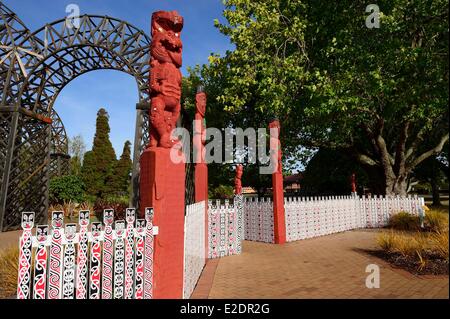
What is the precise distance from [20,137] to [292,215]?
11356 millimetres

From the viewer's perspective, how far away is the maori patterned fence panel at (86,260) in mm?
2850

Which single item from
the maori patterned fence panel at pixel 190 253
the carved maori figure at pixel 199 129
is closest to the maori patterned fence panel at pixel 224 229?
the carved maori figure at pixel 199 129

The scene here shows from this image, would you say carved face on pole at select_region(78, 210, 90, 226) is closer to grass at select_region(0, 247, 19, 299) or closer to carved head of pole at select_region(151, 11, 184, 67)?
grass at select_region(0, 247, 19, 299)

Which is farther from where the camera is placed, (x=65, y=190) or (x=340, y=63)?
(x=65, y=190)

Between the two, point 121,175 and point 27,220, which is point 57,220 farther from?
point 121,175

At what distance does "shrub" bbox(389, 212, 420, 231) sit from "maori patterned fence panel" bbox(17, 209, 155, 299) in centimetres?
1197

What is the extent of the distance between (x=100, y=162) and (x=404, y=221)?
29522mm

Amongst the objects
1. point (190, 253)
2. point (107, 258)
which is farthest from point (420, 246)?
point (107, 258)

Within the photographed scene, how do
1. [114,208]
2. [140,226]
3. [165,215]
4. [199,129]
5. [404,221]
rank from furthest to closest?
[114,208]
[404,221]
[199,129]
[165,215]
[140,226]

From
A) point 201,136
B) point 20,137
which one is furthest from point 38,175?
point 201,136

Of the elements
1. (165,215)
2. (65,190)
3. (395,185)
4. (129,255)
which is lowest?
(129,255)

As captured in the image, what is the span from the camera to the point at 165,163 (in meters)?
4.21

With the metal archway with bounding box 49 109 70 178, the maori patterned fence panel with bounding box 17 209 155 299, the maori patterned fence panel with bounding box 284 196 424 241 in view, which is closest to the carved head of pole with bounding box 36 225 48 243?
the maori patterned fence panel with bounding box 17 209 155 299

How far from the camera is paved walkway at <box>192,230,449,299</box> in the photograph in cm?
508
